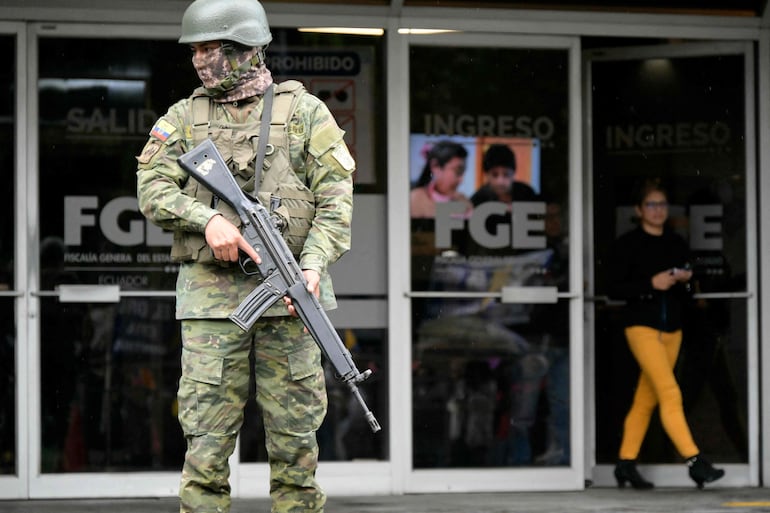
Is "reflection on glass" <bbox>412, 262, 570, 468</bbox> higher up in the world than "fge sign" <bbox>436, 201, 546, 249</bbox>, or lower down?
lower down

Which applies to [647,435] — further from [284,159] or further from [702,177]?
[284,159]

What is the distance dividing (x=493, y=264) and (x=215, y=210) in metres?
3.18

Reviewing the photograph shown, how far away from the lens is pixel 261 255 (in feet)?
14.8

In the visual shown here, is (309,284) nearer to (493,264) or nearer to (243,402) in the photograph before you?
(243,402)

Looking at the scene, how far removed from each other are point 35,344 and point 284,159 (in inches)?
117

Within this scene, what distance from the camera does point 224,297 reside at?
4.62 metres

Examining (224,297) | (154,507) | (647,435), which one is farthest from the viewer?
(647,435)

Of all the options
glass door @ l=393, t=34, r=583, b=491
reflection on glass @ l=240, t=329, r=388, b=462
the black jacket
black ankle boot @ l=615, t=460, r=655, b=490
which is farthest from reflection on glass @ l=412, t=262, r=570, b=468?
the black jacket

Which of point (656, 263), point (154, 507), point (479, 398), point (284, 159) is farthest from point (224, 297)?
point (656, 263)

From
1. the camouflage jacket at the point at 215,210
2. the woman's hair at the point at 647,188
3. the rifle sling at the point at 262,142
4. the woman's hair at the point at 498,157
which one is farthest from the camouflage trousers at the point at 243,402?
the woman's hair at the point at 647,188

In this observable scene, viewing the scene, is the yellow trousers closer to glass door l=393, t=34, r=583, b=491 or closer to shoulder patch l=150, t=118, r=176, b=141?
glass door l=393, t=34, r=583, b=491

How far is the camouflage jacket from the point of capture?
4.60 metres

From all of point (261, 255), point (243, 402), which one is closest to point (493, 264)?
point (243, 402)

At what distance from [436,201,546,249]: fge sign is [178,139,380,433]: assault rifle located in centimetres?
297
